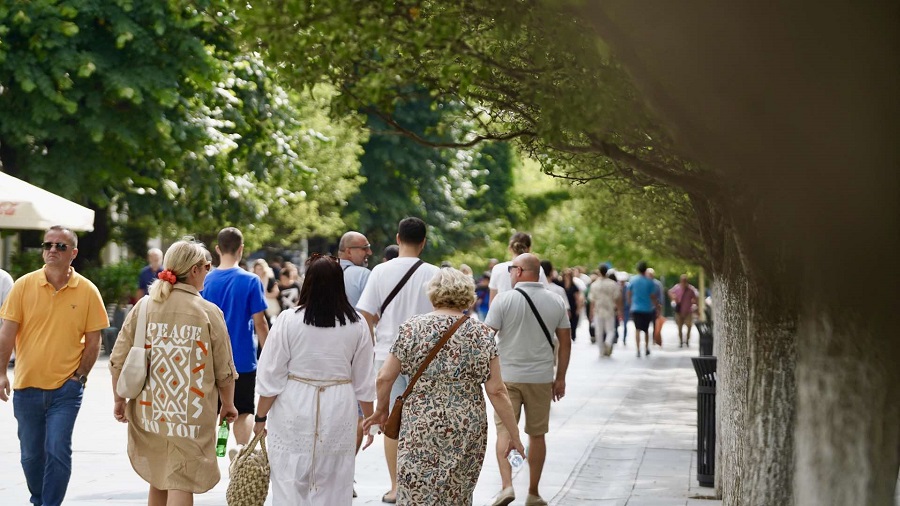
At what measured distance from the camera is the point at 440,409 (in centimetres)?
708

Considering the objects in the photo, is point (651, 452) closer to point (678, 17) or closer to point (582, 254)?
point (678, 17)

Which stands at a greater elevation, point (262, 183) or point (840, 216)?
point (262, 183)

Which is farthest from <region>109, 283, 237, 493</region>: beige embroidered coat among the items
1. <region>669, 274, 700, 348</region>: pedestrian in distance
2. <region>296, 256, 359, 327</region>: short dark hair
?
<region>669, 274, 700, 348</region>: pedestrian in distance

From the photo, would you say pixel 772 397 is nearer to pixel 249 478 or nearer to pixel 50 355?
pixel 249 478

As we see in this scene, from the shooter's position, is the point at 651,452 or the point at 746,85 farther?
the point at 651,452

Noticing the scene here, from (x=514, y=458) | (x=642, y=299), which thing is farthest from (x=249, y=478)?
(x=642, y=299)

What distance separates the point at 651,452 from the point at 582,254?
189 ft

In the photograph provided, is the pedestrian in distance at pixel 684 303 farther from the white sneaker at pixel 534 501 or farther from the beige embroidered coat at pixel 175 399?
the beige embroidered coat at pixel 175 399

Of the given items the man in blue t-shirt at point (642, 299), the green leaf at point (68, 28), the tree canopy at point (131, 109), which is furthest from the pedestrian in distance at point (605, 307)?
the green leaf at point (68, 28)

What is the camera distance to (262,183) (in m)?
28.2

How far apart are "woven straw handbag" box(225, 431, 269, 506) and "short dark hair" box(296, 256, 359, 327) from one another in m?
0.69

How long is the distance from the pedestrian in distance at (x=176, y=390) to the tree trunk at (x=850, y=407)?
309 centimetres

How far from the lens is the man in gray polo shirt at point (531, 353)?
9.95m

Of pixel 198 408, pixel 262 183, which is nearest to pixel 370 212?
pixel 262 183
